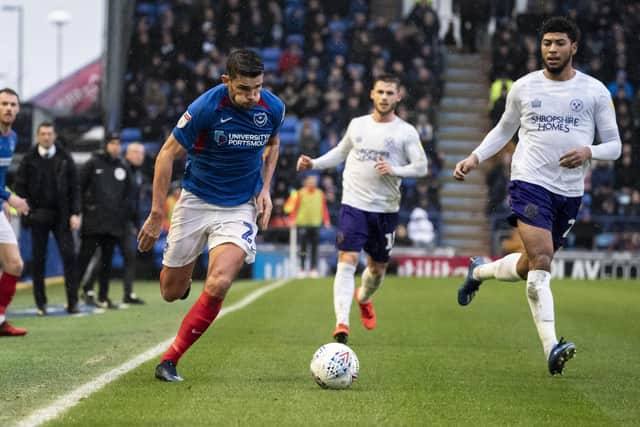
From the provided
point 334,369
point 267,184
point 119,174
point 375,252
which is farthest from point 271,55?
point 334,369

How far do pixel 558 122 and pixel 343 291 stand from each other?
107 inches

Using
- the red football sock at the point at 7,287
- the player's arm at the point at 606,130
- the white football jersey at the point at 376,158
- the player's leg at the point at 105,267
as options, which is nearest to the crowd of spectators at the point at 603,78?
the player's leg at the point at 105,267

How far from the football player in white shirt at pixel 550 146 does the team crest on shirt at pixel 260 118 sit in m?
1.60

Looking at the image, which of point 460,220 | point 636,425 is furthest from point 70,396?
point 460,220

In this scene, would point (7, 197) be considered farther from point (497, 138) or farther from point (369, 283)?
point (497, 138)

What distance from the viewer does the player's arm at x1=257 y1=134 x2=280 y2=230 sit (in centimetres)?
835

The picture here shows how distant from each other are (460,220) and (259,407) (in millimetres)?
25275

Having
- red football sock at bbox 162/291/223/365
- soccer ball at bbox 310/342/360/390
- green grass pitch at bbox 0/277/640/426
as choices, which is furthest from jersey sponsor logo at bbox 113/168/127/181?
soccer ball at bbox 310/342/360/390

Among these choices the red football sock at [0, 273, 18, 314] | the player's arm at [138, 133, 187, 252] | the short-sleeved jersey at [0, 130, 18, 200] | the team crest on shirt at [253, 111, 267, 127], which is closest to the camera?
the player's arm at [138, 133, 187, 252]

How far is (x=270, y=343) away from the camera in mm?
10469

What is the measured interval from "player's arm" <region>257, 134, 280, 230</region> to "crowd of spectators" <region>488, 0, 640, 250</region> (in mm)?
19925

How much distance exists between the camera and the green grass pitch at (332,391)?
643cm

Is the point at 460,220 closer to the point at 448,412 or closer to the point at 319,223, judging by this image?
the point at 319,223

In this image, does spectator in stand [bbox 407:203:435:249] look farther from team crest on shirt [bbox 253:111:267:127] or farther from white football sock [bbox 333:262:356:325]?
team crest on shirt [bbox 253:111:267:127]
